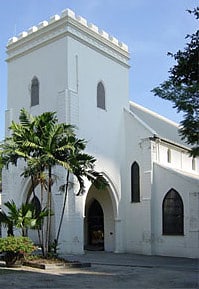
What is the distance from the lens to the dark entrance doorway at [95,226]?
32.7 meters

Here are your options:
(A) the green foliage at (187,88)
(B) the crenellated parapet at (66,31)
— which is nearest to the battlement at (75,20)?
(B) the crenellated parapet at (66,31)

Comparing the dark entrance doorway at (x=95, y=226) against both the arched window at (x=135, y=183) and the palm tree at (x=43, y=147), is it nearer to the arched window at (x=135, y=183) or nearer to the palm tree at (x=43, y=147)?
the arched window at (x=135, y=183)

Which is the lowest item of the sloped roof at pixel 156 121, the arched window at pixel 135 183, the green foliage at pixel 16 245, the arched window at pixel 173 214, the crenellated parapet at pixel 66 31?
the green foliage at pixel 16 245

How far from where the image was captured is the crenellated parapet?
29016 mm

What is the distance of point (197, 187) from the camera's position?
90.2 ft

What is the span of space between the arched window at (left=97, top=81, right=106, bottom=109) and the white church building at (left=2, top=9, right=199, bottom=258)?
2.8 inches

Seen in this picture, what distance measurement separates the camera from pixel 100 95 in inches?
1224

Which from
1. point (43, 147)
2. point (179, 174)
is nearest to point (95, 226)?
point (179, 174)

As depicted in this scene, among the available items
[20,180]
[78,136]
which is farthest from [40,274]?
[20,180]

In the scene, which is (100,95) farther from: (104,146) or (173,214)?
(173,214)

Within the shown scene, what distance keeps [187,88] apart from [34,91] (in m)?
20.9

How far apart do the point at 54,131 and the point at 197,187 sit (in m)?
11.6

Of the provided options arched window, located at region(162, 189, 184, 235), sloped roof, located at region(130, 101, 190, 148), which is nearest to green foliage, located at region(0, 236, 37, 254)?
arched window, located at region(162, 189, 184, 235)

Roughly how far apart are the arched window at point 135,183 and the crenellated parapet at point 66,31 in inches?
330
